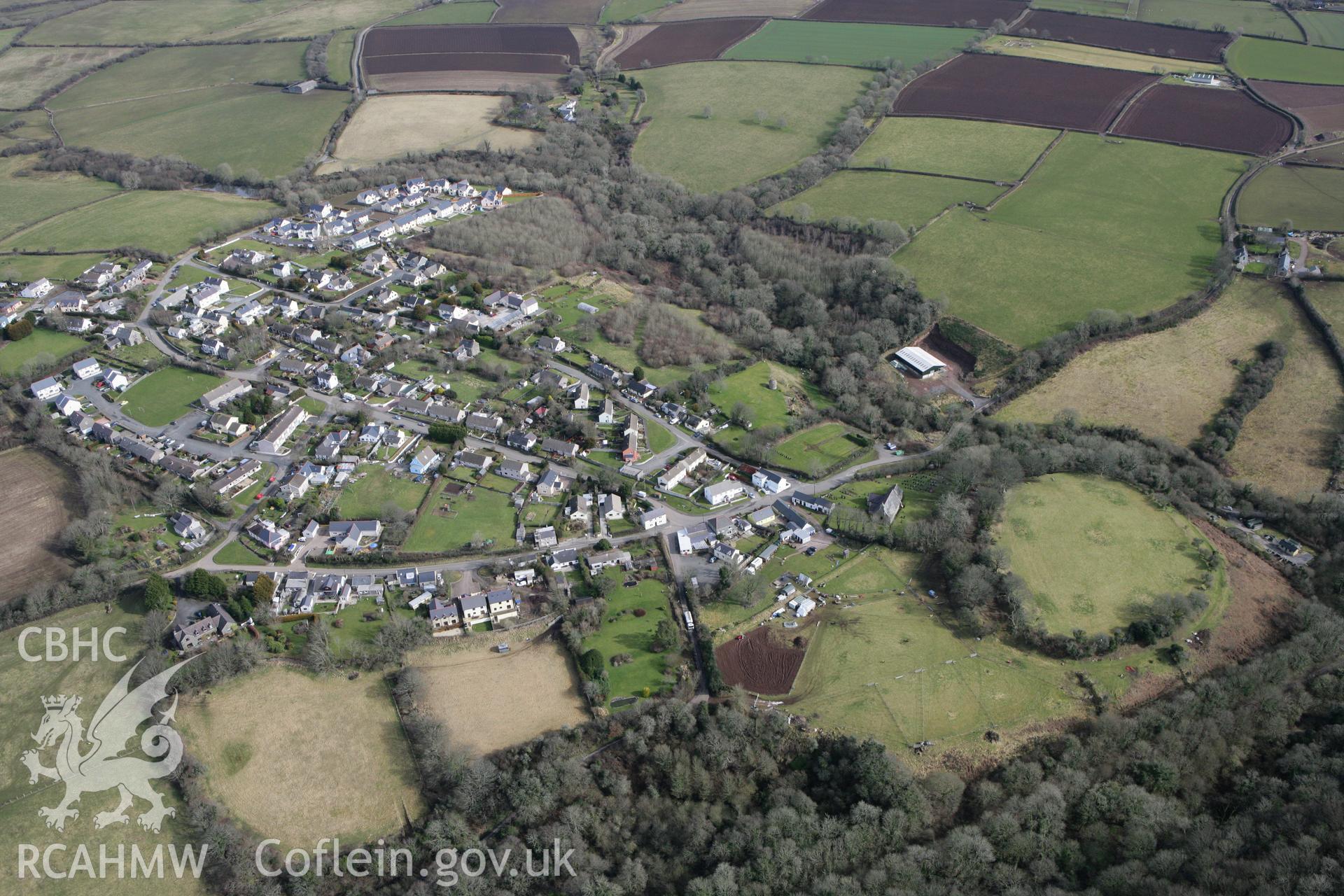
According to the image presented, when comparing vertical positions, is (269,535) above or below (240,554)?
above

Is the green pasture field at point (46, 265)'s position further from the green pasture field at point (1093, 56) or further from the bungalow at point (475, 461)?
the green pasture field at point (1093, 56)

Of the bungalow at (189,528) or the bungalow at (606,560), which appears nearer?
the bungalow at (606,560)

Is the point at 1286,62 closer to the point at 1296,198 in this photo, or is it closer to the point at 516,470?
the point at 1296,198

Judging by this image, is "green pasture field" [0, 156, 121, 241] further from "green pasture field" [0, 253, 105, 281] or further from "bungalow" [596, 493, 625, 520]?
"bungalow" [596, 493, 625, 520]

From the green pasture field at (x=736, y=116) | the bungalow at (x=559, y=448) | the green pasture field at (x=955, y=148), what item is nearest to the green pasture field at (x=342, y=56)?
the green pasture field at (x=736, y=116)

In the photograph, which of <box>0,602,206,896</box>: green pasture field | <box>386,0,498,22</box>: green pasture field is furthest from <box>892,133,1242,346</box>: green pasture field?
<box>386,0,498,22</box>: green pasture field

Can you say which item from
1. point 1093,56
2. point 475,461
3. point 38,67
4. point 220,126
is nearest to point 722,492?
point 475,461
